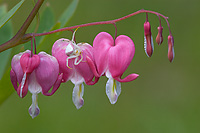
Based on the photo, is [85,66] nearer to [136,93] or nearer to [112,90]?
[112,90]

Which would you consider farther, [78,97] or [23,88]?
[78,97]

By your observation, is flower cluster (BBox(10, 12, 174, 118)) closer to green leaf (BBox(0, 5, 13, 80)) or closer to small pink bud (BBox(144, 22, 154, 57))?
small pink bud (BBox(144, 22, 154, 57))

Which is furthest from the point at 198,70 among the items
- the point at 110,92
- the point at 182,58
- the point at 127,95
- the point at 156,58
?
the point at 110,92

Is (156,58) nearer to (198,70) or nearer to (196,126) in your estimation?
(198,70)

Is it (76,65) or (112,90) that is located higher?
(76,65)

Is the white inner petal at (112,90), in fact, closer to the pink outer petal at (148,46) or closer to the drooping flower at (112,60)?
the drooping flower at (112,60)

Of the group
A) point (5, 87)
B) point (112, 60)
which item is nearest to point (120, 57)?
point (112, 60)

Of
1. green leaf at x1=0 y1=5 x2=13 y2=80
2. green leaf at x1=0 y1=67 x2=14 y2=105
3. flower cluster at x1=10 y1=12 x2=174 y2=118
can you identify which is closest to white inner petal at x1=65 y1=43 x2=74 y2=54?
flower cluster at x1=10 y1=12 x2=174 y2=118

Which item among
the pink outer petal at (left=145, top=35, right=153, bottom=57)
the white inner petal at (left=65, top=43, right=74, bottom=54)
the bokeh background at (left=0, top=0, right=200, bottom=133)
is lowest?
the bokeh background at (left=0, top=0, right=200, bottom=133)
